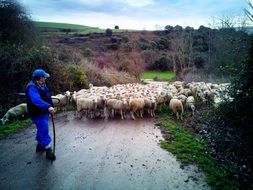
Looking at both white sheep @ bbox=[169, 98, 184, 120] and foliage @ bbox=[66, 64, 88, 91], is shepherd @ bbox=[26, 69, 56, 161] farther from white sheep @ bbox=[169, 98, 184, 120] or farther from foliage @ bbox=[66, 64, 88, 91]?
foliage @ bbox=[66, 64, 88, 91]

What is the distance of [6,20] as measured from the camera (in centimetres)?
2300

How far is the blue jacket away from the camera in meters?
7.88

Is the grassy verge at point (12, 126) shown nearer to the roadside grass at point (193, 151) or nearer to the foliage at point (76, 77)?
the roadside grass at point (193, 151)

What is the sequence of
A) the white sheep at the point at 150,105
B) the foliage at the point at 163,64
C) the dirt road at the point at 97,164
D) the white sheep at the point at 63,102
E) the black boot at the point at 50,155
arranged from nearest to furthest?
the dirt road at the point at 97,164 < the black boot at the point at 50,155 < the white sheep at the point at 150,105 < the white sheep at the point at 63,102 < the foliage at the point at 163,64

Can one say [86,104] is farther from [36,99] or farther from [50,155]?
[36,99]

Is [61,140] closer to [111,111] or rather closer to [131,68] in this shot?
[111,111]

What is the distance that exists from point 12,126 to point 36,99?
16.3ft

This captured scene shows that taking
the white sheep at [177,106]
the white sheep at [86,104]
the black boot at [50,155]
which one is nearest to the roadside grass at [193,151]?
the white sheep at [177,106]

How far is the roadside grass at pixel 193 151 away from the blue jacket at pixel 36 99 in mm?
4055

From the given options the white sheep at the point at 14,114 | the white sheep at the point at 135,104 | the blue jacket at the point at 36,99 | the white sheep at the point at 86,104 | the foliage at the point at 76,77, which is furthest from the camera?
the foliage at the point at 76,77

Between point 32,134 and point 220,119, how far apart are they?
773cm

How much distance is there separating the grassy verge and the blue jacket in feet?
11.9

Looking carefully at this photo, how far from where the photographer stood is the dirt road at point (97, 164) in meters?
6.78

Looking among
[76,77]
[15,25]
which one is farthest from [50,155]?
[15,25]
